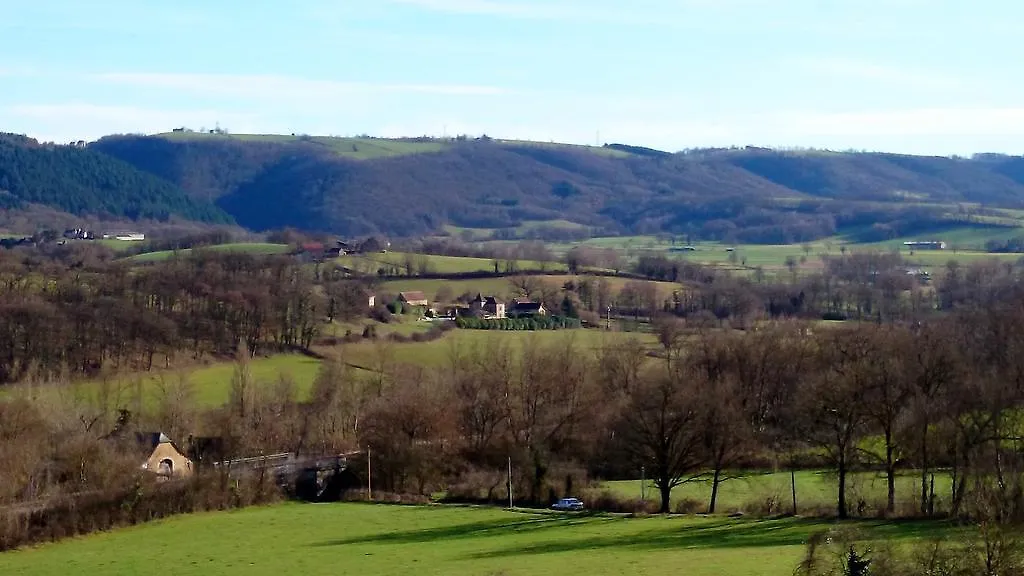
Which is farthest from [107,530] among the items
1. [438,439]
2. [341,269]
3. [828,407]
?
[341,269]

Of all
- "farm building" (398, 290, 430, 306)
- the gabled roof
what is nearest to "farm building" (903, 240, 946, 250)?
the gabled roof

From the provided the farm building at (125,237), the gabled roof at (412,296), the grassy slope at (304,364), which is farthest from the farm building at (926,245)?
the farm building at (125,237)

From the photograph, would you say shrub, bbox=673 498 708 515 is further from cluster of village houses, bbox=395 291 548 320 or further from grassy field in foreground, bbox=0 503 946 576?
cluster of village houses, bbox=395 291 548 320

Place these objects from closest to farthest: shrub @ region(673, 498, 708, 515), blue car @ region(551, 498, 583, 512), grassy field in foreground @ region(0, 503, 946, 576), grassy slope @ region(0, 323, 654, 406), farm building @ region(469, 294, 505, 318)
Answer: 1. grassy field in foreground @ region(0, 503, 946, 576)
2. shrub @ region(673, 498, 708, 515)
3. blue car @ region(551, 498, 583, 512)
4. grassy slope @ region(0, 323, 654, 406)
5. farm building @ region(469, 294, 505, 318)

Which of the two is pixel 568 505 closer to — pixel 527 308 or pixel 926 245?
pixel 527 308

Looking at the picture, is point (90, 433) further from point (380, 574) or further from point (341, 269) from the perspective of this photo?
point (341, 269)

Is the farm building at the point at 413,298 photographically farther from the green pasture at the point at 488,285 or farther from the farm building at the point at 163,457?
the farm building at the point at 163,457
